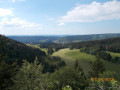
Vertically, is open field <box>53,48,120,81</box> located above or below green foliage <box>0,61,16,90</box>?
below

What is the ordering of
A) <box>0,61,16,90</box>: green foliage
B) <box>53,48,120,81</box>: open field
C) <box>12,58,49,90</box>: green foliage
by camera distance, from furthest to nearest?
<box>53,48,120,81</box>: open field, <box>0,61,16,90</box>: green foliage, <box>12,58,49,90</box>: green foliage

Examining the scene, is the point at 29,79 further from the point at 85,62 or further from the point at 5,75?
the point at 85,62

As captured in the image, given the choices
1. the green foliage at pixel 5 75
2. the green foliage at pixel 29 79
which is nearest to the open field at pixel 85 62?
the green foliage at pixel 29 79

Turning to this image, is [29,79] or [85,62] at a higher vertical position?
[29,79]

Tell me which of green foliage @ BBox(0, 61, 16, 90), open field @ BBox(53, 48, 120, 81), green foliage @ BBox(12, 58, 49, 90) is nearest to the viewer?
green foliage @ BBox(12, 58, 49, 90)

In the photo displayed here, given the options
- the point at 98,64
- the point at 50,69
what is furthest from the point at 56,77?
the point at 50,69

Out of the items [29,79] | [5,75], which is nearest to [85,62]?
[29,79]

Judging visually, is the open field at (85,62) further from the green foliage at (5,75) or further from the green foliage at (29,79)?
the green foliage at (5,75)

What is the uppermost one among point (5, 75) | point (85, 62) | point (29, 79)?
point (5, 75)

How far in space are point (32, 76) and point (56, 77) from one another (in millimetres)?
6237

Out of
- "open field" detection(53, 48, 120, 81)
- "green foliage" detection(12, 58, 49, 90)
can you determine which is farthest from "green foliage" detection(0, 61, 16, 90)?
"open field" detection(53, 48, 120, 81)

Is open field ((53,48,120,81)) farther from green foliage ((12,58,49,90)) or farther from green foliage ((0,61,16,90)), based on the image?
green foliage ((0,61,16,90))

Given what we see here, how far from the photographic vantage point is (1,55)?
39.2 ft

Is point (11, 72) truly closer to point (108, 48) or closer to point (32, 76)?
point (32, 76)
